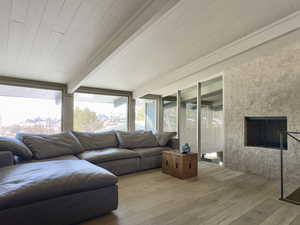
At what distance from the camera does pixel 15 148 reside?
2.65 meters

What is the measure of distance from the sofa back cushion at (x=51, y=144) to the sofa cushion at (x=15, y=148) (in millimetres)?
139

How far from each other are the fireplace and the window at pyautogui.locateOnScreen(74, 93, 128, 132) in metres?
3.34

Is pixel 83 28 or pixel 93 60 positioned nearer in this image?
pixel 83 28

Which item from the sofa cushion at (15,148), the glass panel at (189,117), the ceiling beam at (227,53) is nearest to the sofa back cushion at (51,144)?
the sofa cushion at (15,148)

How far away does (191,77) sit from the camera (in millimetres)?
4488

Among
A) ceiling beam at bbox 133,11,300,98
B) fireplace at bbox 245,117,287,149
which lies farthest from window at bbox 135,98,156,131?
fireplace at bbox 245,117,287,149

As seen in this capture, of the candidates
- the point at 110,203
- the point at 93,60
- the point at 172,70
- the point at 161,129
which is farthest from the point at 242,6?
the point at 161,129

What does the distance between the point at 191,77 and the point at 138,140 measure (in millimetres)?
2061

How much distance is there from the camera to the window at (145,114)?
583cm

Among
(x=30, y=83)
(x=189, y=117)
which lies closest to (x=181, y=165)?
(x=189, y=117)

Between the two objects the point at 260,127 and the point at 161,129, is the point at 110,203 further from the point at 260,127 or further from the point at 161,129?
the point at 161,129

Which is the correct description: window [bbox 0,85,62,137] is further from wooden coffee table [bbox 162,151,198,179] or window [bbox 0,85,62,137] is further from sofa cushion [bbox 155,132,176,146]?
wooden coffee table [bbox 162,151,198,179]

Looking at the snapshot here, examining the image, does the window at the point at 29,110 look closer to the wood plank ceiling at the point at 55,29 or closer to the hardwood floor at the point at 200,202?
the wood plank ceiling at the point at 55,29

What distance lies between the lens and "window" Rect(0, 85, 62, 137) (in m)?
3.73
